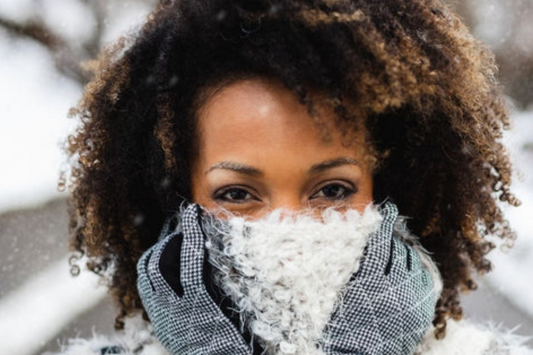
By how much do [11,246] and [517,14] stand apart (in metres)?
2.46

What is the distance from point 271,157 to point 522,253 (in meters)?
2.23

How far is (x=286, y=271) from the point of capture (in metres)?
1.87

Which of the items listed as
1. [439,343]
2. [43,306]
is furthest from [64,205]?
[439,343]

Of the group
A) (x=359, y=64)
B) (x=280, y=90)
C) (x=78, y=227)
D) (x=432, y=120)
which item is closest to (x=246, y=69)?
(x=280, y=90)

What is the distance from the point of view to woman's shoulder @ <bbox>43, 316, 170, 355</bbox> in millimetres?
2270

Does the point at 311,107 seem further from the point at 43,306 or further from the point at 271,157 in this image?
the point at 43,306

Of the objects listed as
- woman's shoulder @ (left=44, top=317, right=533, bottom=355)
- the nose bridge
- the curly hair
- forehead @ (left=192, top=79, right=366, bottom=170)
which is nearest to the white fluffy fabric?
the nose bridge

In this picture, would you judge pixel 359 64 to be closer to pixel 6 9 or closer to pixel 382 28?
pixel 382 28

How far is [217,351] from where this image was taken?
74.6 inches

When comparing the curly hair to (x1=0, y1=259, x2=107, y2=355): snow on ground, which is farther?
(x1=0, y1=259, x2=107, y2=355): snow on ground

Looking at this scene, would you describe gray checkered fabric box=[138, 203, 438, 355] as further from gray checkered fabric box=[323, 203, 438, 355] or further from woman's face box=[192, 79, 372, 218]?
woman's face box=[192, 79, 372, 218]

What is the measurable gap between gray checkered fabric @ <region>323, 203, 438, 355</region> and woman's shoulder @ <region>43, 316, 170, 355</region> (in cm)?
53

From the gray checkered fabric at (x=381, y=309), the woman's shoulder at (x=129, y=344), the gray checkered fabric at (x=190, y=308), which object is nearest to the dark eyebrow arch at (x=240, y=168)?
the gray checkered fabric at (x=190, y=308)

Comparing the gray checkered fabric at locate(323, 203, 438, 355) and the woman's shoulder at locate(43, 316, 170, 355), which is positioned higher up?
the gray checkered fabric at locate(323, 203, 438, 355)
